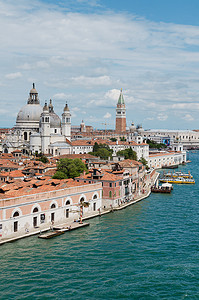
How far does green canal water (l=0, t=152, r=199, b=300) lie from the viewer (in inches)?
536

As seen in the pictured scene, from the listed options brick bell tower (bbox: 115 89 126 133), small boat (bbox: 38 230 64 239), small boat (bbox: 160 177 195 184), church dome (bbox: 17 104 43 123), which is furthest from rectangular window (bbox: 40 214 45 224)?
brick bell tower (bbox: 115 89 126 133)

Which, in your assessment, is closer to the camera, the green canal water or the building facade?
the green canal water

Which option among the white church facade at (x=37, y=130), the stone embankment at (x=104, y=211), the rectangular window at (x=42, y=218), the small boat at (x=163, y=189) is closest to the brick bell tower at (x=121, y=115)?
the white church facade at (x=37, y=130)

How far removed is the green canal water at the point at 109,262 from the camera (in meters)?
→ 13.6

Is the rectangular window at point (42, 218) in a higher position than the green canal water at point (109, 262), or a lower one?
higher

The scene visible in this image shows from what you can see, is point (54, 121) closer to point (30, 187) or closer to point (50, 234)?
point (30, 187)

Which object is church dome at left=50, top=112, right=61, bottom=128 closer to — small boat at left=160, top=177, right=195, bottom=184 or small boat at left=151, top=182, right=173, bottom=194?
Answer: small boat at left=160, top=177, right=195, bottom=184

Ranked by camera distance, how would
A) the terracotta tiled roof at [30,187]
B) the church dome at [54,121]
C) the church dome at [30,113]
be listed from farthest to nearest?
the church dome at [30,113] → the church dome at [54,121] → the terracotta tiled roof at [30,187]

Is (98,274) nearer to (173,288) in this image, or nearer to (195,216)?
(173,288)

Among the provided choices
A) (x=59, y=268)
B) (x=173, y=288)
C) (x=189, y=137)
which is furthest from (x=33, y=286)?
(x=189, y=137)

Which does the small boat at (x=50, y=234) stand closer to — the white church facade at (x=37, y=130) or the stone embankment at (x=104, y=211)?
the stone embankment at (x=104, y=211)

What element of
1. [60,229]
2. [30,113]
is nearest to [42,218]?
[60,229]

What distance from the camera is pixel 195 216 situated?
2427cm

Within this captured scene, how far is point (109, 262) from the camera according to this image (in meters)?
16.2
